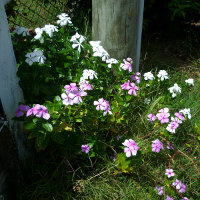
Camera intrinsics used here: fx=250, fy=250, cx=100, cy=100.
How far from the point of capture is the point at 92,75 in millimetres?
1846

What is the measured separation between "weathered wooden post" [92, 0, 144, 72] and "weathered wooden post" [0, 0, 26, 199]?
3.11 feet

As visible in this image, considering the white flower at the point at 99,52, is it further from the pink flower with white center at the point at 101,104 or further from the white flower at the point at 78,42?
the pink flower with white center at the point at 101,104

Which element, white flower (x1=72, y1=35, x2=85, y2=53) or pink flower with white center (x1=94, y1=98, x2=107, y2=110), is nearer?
pink flower with white center (x1=94, y1=98, x2=107, y2=110)

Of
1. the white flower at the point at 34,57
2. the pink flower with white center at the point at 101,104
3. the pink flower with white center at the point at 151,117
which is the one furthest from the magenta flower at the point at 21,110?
the pink flower with white center at the point at 151,117

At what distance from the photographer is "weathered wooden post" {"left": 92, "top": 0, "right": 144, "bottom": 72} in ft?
6.98

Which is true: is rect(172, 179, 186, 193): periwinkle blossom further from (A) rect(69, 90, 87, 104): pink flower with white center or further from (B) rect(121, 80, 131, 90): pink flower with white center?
(A) rect(69, 90, 87, 104): pink flower with white center

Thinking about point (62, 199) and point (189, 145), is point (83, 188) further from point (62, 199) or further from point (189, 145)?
point (189, 145)

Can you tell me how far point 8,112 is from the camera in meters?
1.57

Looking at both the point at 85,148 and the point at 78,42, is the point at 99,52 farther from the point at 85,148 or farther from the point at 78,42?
the point at 85,148

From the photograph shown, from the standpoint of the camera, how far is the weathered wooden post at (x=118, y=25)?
213 cm

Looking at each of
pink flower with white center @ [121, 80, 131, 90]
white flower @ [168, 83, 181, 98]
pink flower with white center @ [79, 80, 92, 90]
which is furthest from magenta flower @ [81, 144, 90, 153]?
white flower @ [168, 83, 181, 98]

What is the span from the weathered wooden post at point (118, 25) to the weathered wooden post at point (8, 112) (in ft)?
3.11

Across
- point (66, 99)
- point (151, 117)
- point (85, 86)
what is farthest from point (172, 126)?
point (66, 99)

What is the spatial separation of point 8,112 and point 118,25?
122 cm
